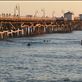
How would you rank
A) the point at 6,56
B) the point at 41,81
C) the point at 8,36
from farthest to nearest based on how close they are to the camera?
1. the point at 8,36
2. the point at 6,56
3. the point at 41,81

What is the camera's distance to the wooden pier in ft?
395

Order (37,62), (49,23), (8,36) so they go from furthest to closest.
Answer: (49,23)
(8,36)
(37,62)

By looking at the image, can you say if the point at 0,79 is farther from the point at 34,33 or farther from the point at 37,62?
the point at 34,33

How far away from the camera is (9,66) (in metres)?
47.4

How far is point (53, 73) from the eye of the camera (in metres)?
42.6

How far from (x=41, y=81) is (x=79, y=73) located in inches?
215

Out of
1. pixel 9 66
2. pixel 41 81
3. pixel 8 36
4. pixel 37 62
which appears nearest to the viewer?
pixel 41 81

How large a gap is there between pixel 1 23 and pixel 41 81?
85.6 m

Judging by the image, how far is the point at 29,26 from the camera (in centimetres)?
13900

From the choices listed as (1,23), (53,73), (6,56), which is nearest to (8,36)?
(1,23)

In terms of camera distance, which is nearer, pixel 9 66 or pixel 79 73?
pixel 79 73

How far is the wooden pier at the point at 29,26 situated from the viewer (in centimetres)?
12044

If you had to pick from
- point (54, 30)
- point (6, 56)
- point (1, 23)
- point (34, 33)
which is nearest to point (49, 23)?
point (54, 30)

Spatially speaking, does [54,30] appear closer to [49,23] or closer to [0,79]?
[49,23]
